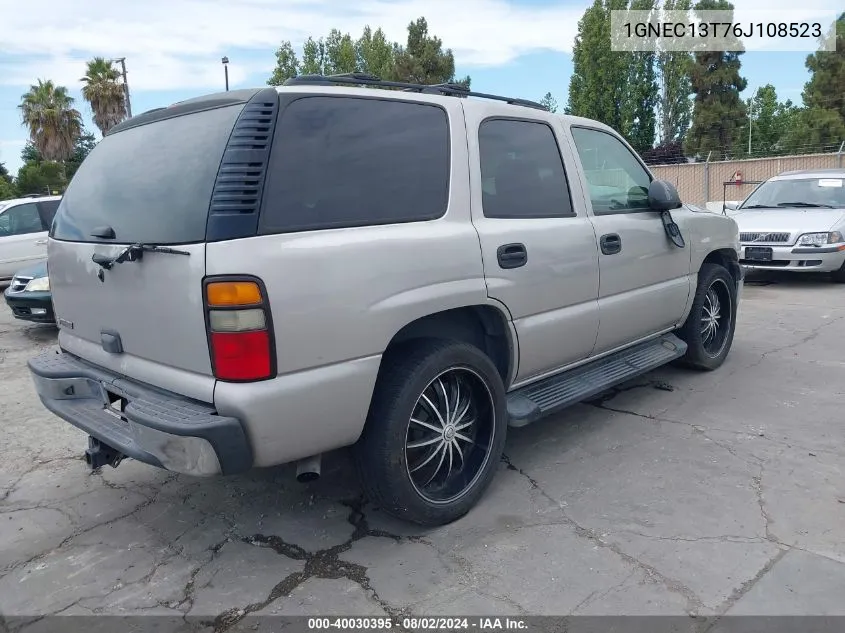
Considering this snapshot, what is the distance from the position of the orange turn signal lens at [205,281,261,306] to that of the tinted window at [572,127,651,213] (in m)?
2.39

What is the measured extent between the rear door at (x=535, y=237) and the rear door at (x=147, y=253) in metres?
1.35

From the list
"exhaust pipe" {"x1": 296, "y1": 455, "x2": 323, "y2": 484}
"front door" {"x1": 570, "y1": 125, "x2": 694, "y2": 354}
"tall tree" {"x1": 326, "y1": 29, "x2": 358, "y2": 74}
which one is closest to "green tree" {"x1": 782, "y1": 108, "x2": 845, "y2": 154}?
"tall tree" {"x1": 326, "y1": 29, "x2": 358, "y2": 74}

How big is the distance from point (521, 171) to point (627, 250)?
958 mm

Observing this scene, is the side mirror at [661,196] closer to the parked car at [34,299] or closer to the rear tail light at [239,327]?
the rear tail light at [239,327]

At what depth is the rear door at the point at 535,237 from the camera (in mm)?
3430

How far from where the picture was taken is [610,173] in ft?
14.6

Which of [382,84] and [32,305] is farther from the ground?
[382,84]

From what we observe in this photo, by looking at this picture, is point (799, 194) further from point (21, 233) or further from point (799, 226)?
point (21, 233)

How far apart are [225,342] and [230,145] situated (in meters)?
0.78

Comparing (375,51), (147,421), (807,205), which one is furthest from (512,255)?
(375,51)

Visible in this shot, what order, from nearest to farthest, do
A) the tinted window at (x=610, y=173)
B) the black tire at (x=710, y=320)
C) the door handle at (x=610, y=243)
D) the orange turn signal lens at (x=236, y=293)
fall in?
the orange turn signal lens at (x=236, y=293)
the door handle at (x=610, y=243)
the tinted window at (x=610, y=173)
the black tire at (x=710, y=320)

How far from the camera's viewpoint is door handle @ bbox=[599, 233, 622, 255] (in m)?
4.04

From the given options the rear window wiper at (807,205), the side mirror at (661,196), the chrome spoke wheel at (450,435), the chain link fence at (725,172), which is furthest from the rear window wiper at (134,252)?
the chain link fence at (725,172)

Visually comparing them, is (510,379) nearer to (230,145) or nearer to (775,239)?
(230,145)
